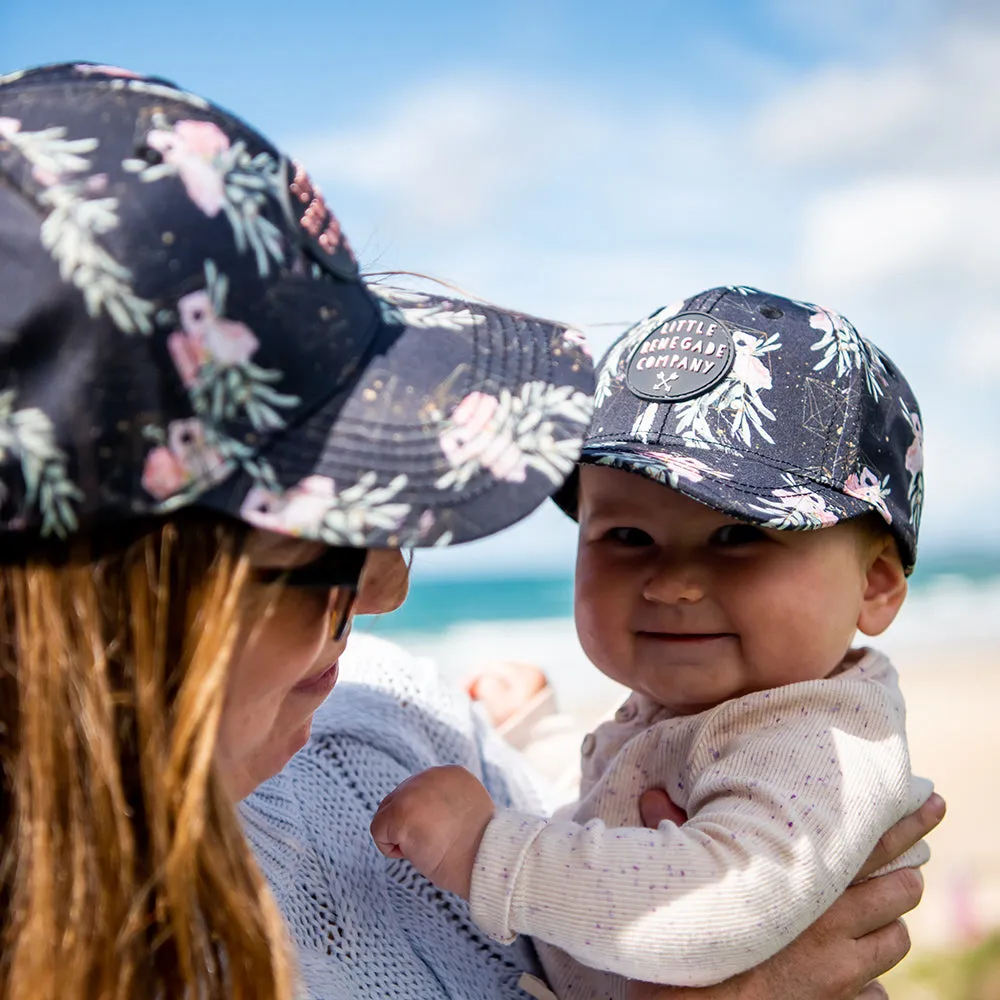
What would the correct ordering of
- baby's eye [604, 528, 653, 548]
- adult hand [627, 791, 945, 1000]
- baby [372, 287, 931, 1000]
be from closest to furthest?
baby [372, 287, 931, 1000] < adult hand [627, 791, 945, 1000] < baby's eye [604, 528, 653, 548]

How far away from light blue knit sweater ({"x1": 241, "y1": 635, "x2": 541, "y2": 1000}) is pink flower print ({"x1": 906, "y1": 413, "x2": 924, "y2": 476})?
0.94 metres

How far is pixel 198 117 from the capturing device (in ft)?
3.31

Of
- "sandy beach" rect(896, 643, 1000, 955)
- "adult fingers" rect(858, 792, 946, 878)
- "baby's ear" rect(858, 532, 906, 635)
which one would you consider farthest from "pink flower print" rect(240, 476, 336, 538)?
"sandy beach" rect(896, 643, 1000, 955)

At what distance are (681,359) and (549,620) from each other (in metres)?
15.4

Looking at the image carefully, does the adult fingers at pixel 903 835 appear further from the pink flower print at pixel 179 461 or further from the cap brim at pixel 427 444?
the pink flower print at pixel 179 461

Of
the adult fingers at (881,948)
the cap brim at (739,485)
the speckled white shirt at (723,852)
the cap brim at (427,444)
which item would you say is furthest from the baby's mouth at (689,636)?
the cap brim at (427,444)

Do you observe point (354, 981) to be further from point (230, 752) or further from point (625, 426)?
point (625, 426)

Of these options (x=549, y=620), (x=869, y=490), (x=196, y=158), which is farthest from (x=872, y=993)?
(x=549, y=620)

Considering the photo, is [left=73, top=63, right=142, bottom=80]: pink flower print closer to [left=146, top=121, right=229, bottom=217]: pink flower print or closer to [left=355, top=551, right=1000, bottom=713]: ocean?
[left=146, top=121, right=229, bottom=217]: pink flower print

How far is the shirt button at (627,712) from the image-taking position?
205 cm

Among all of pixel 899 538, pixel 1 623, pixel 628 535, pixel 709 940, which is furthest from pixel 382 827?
pixel 899 538

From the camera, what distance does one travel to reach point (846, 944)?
165cm

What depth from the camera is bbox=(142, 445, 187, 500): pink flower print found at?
945 millimetres

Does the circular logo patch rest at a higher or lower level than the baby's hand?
higher
